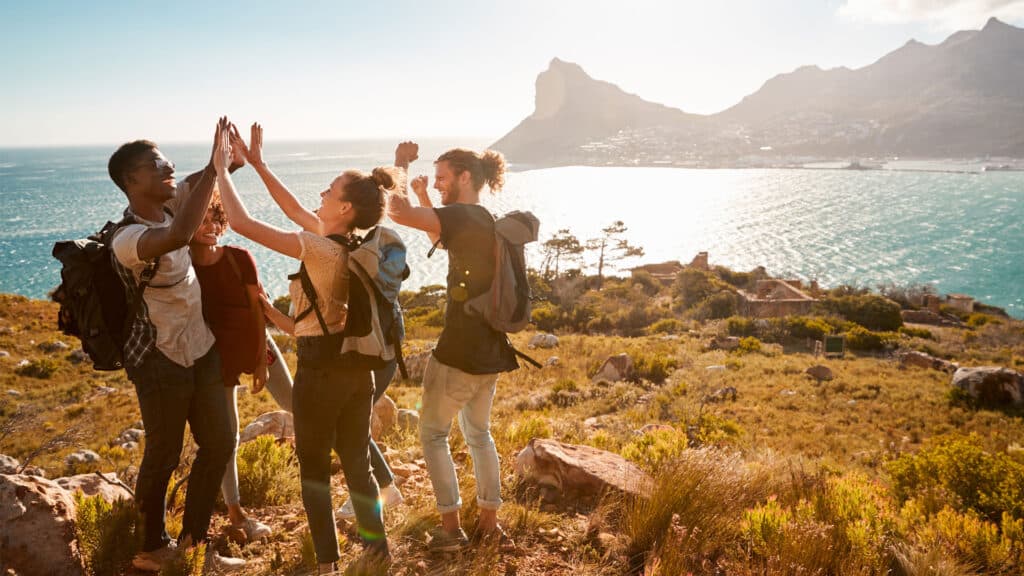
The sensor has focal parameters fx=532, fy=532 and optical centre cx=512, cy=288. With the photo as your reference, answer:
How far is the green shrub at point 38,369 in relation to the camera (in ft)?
60.3

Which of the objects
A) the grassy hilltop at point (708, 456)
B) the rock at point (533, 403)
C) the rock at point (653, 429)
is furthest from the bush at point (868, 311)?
the rock at point (653, 429)

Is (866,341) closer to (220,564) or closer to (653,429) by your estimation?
(653,429)

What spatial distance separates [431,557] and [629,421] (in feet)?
21.1

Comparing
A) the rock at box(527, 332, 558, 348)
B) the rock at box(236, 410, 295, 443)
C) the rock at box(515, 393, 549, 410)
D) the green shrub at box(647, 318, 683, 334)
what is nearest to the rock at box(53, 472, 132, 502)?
the rock at box(236, 410, 295, 443)

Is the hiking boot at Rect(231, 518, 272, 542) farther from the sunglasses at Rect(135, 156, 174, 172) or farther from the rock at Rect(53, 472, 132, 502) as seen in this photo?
the sunglasses at Rect(135, 156, 174, 172)

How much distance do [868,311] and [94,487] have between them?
3492 cm

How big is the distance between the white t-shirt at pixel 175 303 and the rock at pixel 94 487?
1375mm

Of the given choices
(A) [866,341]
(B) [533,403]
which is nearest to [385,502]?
(B) [533,403]

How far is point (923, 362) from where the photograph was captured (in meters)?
18.3

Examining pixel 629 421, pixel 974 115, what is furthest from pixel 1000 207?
pixel 629 421

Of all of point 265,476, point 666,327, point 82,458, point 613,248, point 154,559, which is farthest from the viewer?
A: point 613,248

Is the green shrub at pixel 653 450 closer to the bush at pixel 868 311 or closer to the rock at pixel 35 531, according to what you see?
the rock at pixel 35 531

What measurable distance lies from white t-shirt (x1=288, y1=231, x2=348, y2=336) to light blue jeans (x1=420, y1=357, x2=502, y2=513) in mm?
509

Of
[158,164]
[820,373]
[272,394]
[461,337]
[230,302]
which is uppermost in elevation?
[158,164]
